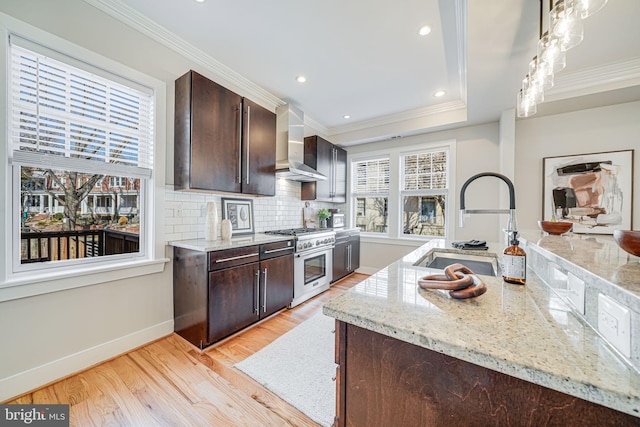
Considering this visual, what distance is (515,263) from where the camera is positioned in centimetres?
102

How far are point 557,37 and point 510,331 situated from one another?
4.90ft

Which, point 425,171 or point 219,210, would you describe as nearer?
point 219,210

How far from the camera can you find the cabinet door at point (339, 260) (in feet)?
12.6

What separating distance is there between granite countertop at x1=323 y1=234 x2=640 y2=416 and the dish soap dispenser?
0.10 ft

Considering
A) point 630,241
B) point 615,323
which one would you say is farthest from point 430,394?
point 630,241

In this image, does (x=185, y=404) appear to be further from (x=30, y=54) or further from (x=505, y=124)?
(x=505, y=124)

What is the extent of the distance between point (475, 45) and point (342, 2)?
1.12 meters

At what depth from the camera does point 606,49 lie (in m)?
2.25

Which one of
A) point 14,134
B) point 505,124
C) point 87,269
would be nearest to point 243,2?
point 14,134

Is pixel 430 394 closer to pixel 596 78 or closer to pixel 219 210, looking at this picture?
pixel 219 210

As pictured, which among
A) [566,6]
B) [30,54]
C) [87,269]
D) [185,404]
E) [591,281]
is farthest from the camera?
[87,269]

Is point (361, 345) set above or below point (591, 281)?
below

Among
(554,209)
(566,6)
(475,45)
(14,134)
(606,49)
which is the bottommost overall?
(554,209)

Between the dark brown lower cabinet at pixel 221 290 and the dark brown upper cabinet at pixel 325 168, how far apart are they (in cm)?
160
